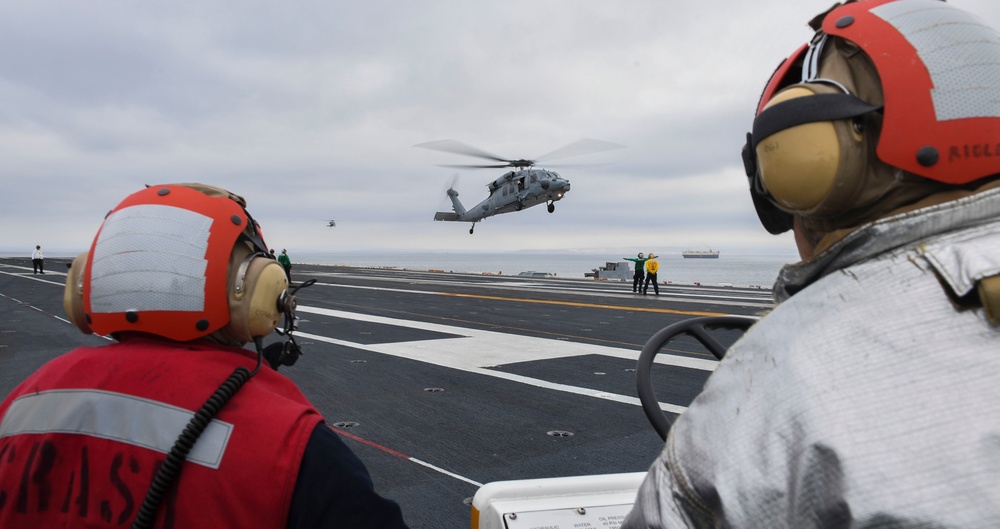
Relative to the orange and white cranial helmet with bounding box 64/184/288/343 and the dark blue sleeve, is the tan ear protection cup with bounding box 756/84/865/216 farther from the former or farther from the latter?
the orange and white cranial helmet with bounding box 64/184/288/343

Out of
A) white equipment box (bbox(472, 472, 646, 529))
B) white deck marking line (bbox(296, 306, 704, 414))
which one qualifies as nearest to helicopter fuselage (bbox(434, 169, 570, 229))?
white deck marking line (bbox(296, 306, 704, 414))

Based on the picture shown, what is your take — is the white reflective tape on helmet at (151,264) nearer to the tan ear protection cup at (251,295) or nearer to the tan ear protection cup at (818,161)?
the tan ear protection cup at (251,295)

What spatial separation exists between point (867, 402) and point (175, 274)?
4.67ft

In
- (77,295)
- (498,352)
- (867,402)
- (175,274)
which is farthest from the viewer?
(498,352)

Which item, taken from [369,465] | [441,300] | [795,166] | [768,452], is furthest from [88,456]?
[441,300]

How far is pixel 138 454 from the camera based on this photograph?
1305 millimetres

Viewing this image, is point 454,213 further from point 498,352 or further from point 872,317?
point 872,317

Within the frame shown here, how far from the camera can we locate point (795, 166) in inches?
42.4

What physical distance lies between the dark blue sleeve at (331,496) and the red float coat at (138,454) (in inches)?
1.2

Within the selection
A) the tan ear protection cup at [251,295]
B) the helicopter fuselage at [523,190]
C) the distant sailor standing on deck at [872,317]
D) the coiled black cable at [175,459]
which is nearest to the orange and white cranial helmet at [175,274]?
the tan ear protection cup at [251,295]

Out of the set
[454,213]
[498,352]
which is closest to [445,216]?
[454,213]

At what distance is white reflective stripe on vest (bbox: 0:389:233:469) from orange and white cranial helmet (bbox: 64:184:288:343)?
0.19m

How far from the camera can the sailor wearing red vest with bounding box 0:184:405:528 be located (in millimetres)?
1287

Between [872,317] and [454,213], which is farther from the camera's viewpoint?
[454,213]
